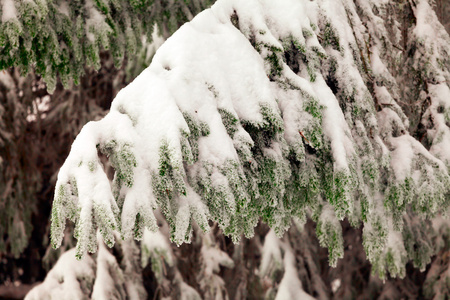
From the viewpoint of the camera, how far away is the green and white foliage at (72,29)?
8.62 feet

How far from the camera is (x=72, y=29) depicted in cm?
302

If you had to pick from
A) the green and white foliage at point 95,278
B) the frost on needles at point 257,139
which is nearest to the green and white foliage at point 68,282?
the green and white foliage at point 95,278

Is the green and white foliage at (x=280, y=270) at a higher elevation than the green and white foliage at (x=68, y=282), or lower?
lower

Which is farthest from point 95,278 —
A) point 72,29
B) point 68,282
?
point 72,29

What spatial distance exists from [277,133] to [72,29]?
1674mm

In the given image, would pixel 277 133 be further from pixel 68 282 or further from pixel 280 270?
pixel 280 270

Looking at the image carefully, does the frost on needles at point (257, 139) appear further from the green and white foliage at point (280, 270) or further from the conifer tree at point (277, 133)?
the green and white foliage at point (280, 270)

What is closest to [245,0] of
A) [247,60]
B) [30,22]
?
[247,60]

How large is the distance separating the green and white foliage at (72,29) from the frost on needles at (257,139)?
1.03 meters

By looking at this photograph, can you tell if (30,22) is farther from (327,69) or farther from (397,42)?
(397,42)

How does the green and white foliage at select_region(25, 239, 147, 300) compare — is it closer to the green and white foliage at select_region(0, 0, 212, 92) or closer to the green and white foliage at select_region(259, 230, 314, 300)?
the green and white foliage at select_region(259, 230, 314, 300)

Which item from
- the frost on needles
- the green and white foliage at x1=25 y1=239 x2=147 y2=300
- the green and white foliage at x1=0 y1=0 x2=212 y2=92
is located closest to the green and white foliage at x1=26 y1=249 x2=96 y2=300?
the green and white foliage at x1=25 y1=239 x2=147 y2=300

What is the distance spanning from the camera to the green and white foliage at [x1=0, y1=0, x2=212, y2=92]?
2627 mm

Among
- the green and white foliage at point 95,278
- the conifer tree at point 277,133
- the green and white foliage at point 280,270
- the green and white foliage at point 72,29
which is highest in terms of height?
the green and white foliage at point 72,29
